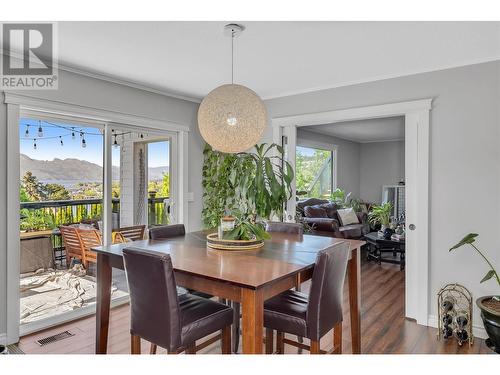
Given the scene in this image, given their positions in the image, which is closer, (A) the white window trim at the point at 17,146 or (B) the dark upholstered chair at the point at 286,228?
(A) the white window trim at the point at 17,146

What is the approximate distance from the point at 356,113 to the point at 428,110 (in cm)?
71

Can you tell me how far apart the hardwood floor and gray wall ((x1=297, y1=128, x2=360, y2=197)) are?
412 centimetres

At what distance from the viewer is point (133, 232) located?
4.04m

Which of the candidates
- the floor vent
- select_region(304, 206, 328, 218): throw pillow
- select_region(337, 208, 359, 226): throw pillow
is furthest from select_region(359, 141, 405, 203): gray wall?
the floor vent

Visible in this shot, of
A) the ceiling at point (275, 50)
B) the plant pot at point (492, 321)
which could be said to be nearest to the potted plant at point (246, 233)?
the ceiling at point (275, 50)

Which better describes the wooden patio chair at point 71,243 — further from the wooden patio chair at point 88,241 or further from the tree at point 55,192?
the tree at point 55,192

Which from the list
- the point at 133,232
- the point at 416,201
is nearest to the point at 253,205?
the point at 416,201

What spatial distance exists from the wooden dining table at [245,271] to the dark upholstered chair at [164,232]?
4.2 inches

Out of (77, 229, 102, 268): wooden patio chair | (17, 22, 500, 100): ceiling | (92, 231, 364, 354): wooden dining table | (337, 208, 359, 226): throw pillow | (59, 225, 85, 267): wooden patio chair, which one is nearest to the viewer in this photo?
(92, 231, 364, 354): wooden dining table

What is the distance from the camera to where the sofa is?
18.4ft

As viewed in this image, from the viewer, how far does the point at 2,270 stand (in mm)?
2852

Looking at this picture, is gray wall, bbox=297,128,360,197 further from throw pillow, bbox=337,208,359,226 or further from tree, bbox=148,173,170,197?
tree, bbox=148,173,170,197

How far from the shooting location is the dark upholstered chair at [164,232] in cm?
288
